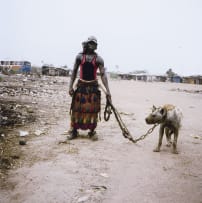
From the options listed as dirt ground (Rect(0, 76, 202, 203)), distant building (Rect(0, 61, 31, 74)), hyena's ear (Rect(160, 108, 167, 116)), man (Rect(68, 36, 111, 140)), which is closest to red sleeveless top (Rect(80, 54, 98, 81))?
man (Rect(68, 36, 111, 140))

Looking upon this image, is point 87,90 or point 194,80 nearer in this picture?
point 87,90

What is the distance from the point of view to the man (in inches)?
265

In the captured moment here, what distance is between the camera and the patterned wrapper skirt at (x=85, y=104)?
22.5 feet

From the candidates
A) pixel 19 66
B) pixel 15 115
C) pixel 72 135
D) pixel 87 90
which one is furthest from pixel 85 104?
pixel 19 66

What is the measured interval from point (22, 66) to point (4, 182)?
53087mm

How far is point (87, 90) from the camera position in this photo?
22.5 feet

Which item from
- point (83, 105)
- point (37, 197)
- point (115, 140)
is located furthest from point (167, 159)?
point (37, 197)

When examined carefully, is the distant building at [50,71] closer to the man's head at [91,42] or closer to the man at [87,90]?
the man at [87,90]

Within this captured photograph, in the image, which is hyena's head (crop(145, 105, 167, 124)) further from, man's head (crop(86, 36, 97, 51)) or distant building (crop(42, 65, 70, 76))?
distant building (crop(42, 65, 70, 76))

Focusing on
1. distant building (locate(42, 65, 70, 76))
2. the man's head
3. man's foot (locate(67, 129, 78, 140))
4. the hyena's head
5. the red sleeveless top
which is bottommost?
man's foot (locate(67, 129, 78, 140))

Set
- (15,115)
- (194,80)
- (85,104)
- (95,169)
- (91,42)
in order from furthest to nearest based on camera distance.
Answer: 1. (194,80)
2. (15,115)
3. (85,104)
4. (91,42)
5. (95,169)

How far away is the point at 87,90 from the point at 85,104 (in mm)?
294

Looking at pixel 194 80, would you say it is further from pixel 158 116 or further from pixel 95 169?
pixel 95 169

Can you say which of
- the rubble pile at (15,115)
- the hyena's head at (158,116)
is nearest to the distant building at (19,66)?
the rubble pile at (15,115)
